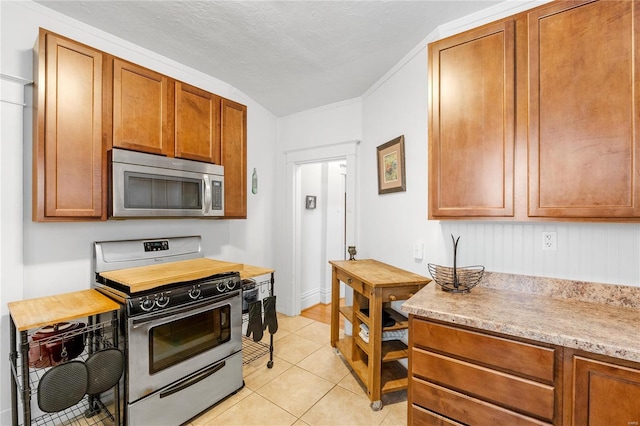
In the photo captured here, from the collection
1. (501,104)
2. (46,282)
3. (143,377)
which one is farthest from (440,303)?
(46,282)

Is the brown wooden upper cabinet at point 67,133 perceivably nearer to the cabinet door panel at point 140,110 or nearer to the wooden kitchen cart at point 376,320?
the cabinet door panel at point 140,110

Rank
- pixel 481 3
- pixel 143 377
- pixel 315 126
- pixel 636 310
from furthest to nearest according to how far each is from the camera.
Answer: pixel 315 126, pixel 481 3, pixel 143 377, pixel 636 310

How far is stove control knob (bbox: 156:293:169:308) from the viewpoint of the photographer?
1620 millimetres

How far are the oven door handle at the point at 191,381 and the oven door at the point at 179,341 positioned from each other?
0.04 m

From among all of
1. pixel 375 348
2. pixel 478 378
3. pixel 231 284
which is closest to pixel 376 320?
pixel 375 348

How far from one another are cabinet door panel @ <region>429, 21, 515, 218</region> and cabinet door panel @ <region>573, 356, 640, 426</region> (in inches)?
28.7

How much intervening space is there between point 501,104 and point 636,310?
1190 mm

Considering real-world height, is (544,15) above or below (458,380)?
above

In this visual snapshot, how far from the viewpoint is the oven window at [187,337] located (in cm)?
166

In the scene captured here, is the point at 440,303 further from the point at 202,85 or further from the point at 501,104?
the point at 202,85

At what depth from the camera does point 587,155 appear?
A: 4.19 ft

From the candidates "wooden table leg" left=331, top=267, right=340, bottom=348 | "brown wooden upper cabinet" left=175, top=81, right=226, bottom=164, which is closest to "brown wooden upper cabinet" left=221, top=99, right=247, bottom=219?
"brown wooden upper cabinet" left=175, top=81, right=226, bottom=164

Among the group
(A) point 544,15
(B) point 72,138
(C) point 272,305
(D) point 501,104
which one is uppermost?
(A) point 544,15

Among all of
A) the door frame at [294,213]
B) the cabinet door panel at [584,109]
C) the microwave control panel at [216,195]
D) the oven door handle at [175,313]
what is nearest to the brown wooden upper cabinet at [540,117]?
the cabinet door panel at [584,109]
